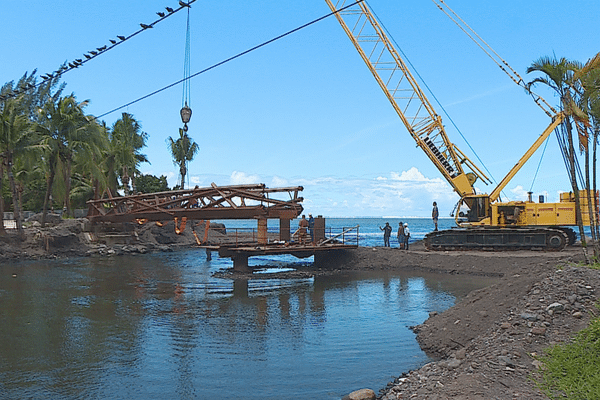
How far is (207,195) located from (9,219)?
28316 mm

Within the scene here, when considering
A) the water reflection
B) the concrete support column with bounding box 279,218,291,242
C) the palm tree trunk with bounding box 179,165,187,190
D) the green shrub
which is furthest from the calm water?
the palm tree trunk with bounding box 179,165,187,190

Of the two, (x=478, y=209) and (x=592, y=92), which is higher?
(x=592, y=92)

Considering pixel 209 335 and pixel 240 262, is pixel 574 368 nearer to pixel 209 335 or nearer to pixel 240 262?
pixel 209 335

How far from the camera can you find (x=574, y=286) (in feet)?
28.1

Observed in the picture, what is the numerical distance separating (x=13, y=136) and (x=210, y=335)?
24.0 meters

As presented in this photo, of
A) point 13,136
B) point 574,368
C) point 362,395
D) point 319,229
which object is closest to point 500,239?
point 319,229

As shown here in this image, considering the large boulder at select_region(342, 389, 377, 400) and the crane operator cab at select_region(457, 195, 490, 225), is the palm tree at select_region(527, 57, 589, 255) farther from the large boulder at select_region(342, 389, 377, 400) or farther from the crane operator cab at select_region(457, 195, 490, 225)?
the crane operator cab at select_region(457, 195, 490, 225)

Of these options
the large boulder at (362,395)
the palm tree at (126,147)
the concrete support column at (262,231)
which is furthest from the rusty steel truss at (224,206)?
the palm tree at (126,147)

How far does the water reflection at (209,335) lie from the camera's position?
803 centimetres

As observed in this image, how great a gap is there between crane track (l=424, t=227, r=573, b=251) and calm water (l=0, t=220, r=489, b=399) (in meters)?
5.38

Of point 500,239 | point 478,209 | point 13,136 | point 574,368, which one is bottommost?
point 574,368

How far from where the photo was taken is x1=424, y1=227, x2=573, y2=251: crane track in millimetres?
23750

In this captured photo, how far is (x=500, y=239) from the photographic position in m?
24.8

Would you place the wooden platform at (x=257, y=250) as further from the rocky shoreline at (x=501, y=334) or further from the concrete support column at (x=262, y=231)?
the rocky shoreline at (x=501, y=334)
